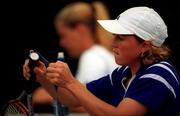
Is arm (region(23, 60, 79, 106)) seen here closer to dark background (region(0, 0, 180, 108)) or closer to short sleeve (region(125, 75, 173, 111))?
short sleeve (region(125, 75, 173, 111))

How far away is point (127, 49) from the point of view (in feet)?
18.1

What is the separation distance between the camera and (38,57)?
559 centimetres

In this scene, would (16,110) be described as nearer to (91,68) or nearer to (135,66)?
(135,66)

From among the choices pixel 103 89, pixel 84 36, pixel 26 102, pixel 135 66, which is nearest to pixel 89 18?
pixel 84 36

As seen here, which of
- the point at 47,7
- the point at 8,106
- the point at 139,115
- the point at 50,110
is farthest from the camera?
the point at 47,7

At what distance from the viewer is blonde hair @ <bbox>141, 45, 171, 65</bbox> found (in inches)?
218

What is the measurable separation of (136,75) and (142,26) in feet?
1.00

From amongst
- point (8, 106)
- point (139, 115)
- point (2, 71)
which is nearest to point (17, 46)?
point (2, 71)

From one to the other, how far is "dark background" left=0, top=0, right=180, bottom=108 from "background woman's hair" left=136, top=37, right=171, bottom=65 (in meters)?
4.20

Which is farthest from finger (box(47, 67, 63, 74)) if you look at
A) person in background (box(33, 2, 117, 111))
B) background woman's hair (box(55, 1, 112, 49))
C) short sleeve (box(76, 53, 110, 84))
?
background woman's hair (box(55, 1, 112, 49))

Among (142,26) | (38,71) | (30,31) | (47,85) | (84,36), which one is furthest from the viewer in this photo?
(30,31)

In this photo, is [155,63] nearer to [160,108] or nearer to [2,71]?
[160,108]

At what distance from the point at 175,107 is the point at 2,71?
16.3 feet

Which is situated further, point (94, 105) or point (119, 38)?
point (119, 38)
